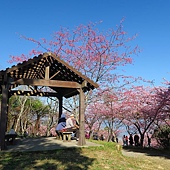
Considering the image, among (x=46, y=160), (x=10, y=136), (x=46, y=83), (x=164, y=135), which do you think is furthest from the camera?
(x=164, y=135)

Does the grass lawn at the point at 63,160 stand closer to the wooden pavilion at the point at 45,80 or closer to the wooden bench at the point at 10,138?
the wooden pavilion at the point at 45,80

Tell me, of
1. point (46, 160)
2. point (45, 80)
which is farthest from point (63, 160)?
point (45, 80)

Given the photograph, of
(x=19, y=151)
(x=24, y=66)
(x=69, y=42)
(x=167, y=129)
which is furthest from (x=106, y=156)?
(x=167, y=129)

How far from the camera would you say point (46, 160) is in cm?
593

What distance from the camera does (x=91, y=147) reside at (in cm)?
777

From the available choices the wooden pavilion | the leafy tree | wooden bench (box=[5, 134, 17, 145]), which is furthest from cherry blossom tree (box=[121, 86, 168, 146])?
wooden bench (box=[5, 134, 17, 145])

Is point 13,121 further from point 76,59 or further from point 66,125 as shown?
point 66,125

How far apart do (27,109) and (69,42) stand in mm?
11809

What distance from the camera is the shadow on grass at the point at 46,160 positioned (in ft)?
17.6

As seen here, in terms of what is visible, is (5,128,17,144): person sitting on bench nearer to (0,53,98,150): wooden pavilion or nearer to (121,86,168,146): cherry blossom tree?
(0,53,98,150): wooden pavilion

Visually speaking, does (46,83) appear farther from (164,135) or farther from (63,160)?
(164,135)

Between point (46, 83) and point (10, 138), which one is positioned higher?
point (46, 83)

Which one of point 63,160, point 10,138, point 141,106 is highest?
point 141,106

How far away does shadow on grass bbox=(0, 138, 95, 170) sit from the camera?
538cm
